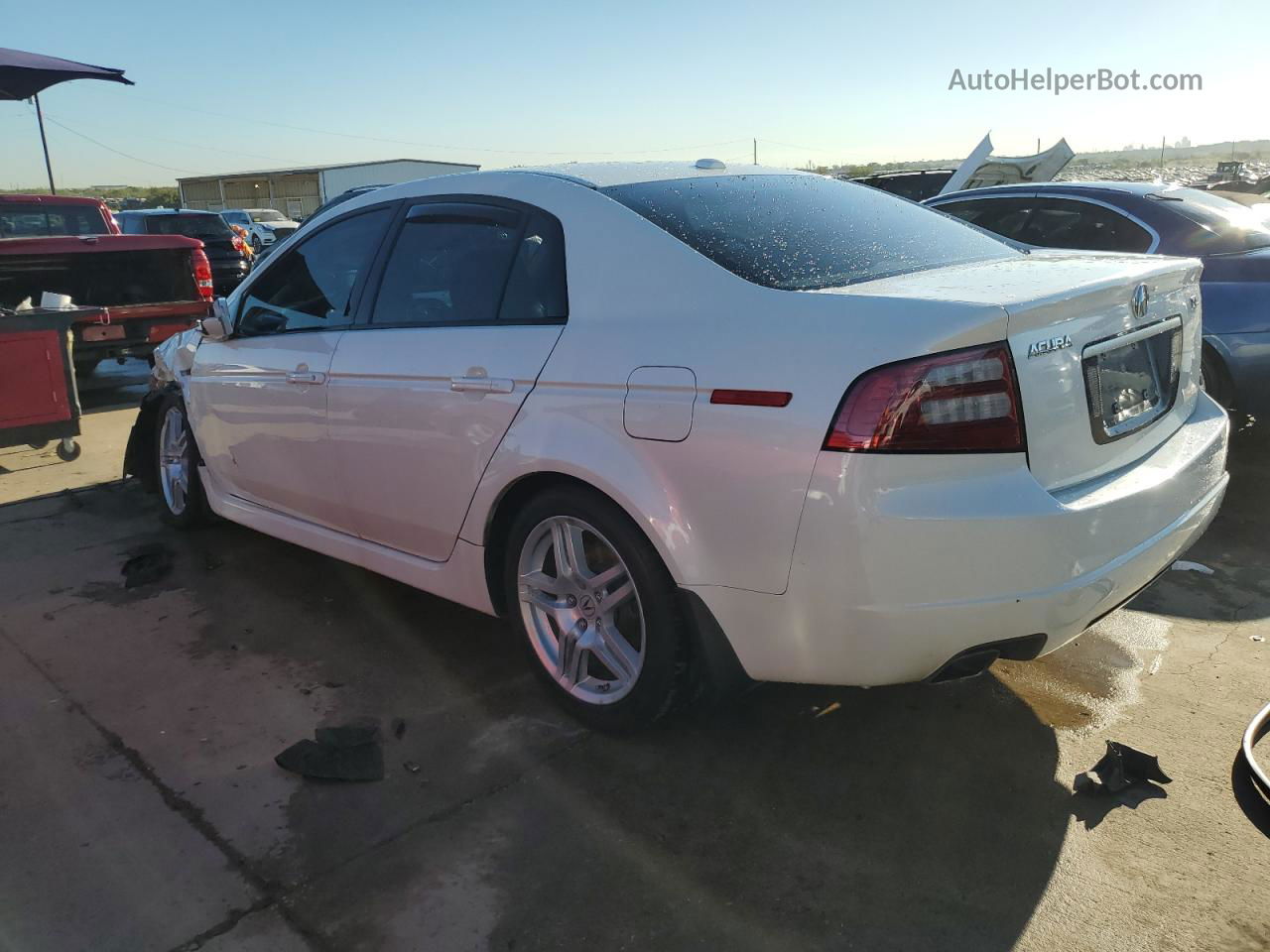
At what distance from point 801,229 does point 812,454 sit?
104 cm

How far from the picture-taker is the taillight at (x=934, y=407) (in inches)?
87.6

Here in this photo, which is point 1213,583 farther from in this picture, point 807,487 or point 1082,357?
point 807,487

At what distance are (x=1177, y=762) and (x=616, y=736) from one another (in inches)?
64.3

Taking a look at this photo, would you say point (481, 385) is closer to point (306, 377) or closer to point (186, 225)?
point (306, 377)

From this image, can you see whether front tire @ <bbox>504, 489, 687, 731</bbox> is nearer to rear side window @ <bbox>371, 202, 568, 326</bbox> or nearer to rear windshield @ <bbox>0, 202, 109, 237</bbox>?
rear side window @ <bbox>371, 202, 568, 326</bbox>

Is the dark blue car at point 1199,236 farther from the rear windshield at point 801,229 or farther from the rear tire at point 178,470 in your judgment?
the rear tire at point 178,470

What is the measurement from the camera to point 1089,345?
2484 mm

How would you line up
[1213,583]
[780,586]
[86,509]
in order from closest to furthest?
[780,586], [1213,583], [86,509]

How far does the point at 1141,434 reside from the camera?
A: 8.92ft

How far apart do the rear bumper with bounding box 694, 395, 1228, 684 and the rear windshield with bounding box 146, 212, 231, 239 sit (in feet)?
50.5

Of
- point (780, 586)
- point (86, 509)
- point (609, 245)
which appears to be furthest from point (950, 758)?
point (86, 509)

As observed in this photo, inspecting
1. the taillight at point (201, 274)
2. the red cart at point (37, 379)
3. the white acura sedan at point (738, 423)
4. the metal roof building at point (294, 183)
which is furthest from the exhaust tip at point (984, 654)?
the metal roof building at point (294, 183)

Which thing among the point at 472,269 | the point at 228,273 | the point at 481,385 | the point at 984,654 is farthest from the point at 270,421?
the point at 228,273

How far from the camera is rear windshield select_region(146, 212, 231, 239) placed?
15.5 m
